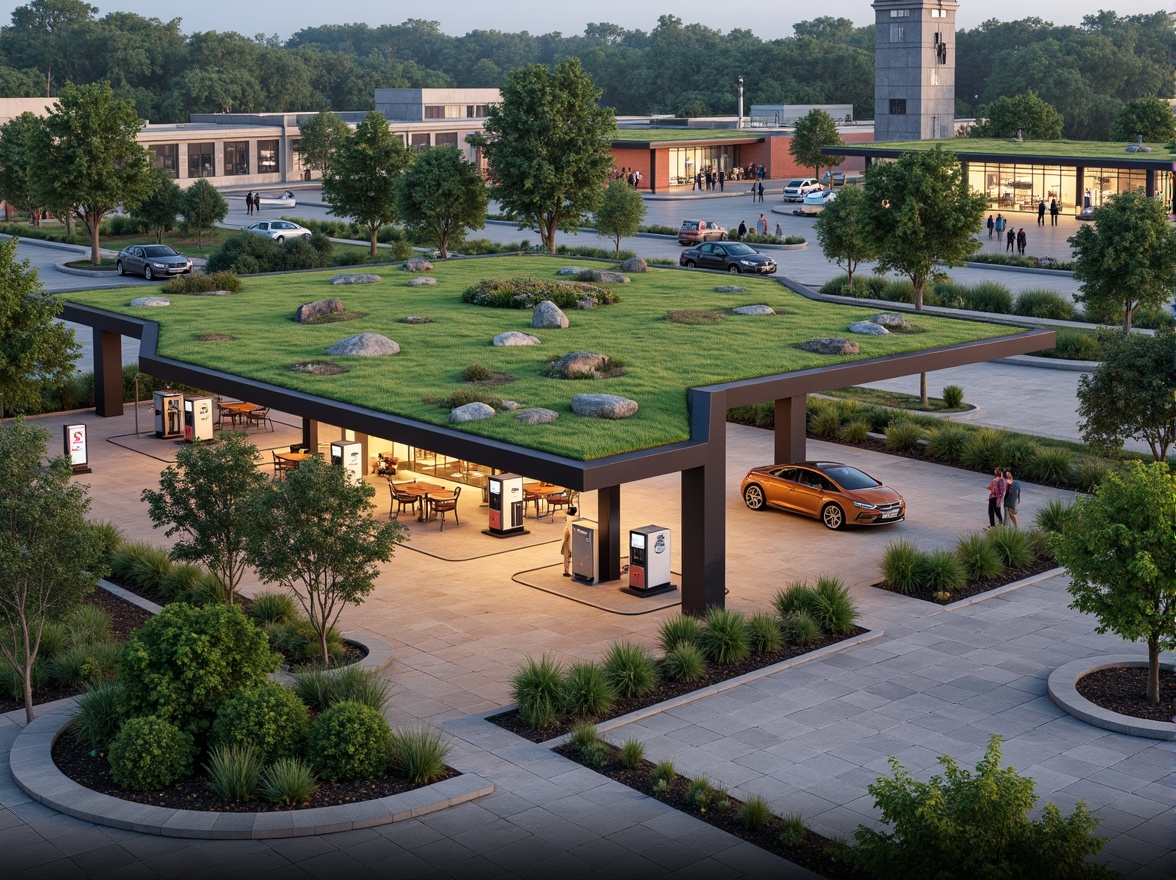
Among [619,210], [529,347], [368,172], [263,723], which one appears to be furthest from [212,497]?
[368,172]

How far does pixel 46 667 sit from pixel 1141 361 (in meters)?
20.5

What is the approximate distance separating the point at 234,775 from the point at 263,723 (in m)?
0.79

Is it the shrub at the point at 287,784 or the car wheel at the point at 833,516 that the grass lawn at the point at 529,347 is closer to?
Result: the car wheel at the point at 833,516

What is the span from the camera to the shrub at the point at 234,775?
15398 millimetres

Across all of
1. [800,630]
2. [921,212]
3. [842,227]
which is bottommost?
[800,630]

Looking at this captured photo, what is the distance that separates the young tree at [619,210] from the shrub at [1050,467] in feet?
99.3

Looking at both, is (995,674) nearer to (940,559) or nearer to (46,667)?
(940,559)

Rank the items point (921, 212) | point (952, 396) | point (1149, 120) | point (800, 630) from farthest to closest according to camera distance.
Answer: point (1149, 120) → point (921, 212) → point (952, 396) → point (800, 630)

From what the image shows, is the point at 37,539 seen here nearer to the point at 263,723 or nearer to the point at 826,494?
the point at 263,723

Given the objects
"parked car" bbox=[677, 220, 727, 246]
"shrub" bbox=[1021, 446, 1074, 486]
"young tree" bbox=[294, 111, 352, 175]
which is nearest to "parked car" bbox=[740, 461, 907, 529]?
"shrub" bbox=[1021, 446, 1074, 486]

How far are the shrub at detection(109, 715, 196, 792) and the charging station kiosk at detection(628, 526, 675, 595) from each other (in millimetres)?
8954

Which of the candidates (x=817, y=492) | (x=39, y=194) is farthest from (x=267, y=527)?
(x=39, y=194)

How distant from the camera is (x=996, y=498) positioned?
2616 cm

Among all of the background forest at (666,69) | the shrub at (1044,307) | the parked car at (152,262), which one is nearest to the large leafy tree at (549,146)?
the parked car at (152,262)
